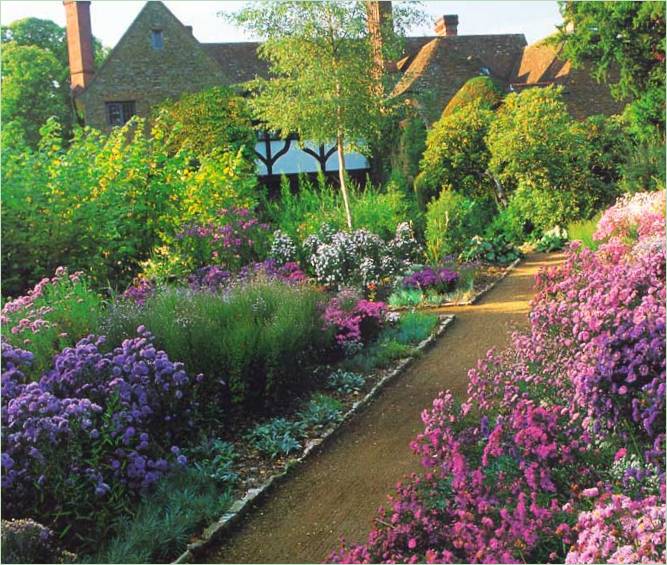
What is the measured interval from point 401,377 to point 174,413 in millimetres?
2827

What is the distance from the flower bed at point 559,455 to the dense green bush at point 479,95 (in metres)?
14.6

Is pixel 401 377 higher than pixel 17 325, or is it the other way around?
pixel 17 325

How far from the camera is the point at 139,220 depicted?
1127 cm

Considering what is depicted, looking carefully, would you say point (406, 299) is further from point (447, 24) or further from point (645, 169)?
point (447, 24)

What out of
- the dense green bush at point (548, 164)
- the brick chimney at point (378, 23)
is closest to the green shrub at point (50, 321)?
the brick chimney at point (378, 23)

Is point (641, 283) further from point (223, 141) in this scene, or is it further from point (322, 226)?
point (223, 141)

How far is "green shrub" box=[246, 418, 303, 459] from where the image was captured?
5.53m

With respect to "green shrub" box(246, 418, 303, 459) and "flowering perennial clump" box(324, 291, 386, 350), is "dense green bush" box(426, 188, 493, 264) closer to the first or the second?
"flowering perennial clump" box(324, 291, 386, 350)

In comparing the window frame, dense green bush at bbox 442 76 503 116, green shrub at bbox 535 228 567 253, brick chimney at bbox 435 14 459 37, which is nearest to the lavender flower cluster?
green shrub at bbox 535 228 567 253

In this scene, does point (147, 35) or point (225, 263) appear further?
point (147, 35)

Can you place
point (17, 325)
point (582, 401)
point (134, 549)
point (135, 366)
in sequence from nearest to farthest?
point (134, 549)
point (582, 401)
point (135, 366)
point (17, 325)

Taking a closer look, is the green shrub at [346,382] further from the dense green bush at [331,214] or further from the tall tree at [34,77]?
the tall tree at [34,77]

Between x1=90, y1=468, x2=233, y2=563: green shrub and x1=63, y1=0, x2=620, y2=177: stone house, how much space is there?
60.6ft

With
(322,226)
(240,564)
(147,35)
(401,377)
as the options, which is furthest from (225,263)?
(147,35)
